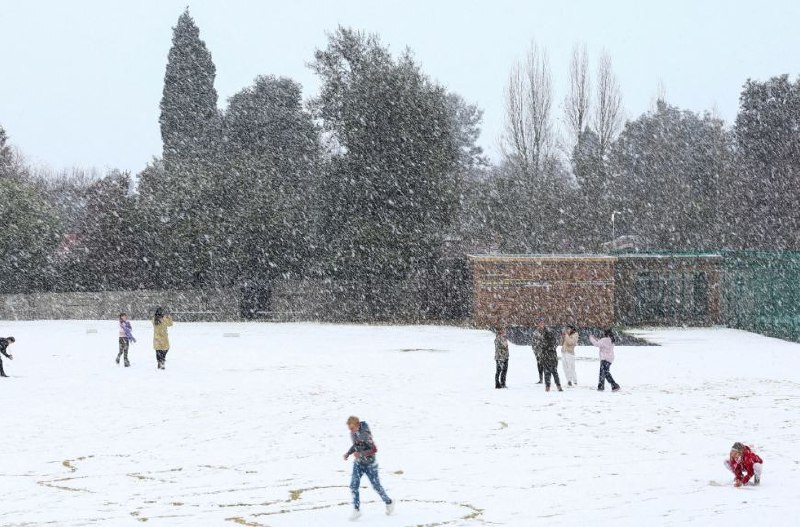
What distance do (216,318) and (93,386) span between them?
92.2ft

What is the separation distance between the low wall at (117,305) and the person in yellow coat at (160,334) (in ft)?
80.9

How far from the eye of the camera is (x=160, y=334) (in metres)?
27.6

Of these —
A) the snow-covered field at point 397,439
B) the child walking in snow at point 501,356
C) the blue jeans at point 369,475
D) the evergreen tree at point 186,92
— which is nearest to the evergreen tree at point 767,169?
the snow-covered field at point 397,439

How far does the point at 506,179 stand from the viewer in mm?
61281

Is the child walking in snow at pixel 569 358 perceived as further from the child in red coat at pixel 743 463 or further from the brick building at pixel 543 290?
the brick building at pixel 543 290

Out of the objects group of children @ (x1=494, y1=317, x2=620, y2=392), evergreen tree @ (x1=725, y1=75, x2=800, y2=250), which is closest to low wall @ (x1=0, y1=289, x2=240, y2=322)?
group of children @ (x1=494, y1=317, x2=620, y2=392)

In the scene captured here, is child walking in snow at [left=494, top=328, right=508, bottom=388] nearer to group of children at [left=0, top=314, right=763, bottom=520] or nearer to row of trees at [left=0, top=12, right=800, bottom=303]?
group of children at [left=0, top=314, right=763, bottom=520]

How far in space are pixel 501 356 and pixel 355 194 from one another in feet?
94.8

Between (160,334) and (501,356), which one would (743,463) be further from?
(160,334)

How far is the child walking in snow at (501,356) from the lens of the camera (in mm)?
23125

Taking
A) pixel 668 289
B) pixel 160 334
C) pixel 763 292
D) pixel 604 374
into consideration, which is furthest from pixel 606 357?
pixel 668 289

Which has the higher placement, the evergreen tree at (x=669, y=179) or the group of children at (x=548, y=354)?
the evergreen tree at (x=669, y=179)

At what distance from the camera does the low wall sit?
172 ft

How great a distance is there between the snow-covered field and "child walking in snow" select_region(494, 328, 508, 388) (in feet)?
1.34
